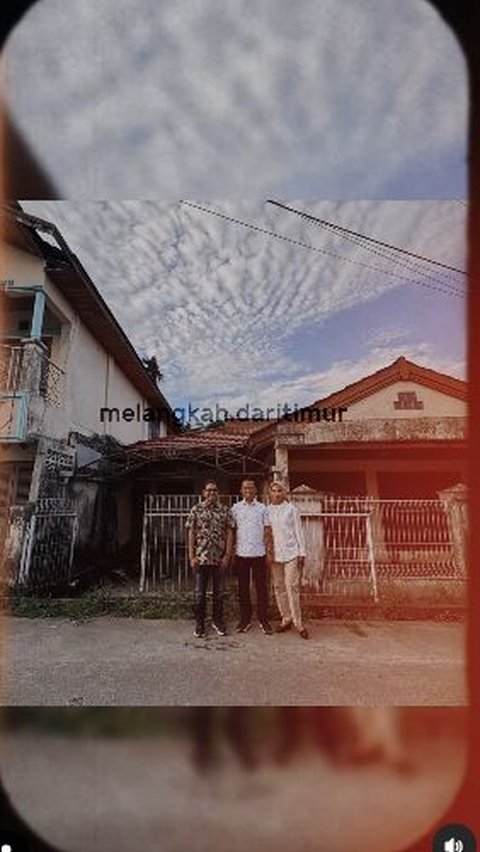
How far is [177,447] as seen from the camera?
14.5ft

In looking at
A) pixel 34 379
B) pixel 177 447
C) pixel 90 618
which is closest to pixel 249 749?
pixel 90 618

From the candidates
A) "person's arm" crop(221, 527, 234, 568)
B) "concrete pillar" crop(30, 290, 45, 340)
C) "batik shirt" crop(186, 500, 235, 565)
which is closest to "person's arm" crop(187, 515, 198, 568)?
"batik shirt" crop(186, 500, 235, 565)

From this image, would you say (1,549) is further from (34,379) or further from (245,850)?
(245,850)

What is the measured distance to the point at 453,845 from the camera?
1081mm

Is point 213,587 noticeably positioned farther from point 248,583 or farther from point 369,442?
point 369,442

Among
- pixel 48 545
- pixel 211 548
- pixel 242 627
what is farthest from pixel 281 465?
pixel 48 545

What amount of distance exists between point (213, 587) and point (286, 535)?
1.92ft

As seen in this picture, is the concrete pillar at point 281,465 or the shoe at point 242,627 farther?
the concrete pillar at point 281,465

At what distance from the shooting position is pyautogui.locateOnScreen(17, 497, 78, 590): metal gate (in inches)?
138

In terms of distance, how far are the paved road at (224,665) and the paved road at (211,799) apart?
40 centimetres

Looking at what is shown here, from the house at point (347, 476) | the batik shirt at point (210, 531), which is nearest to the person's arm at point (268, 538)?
the batik shirt at point (210, 531)

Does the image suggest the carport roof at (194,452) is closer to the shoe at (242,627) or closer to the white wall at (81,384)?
the white wall at (81,384)

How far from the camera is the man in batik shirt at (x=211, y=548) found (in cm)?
309

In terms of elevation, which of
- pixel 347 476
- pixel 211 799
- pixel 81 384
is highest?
pixel 81 384
